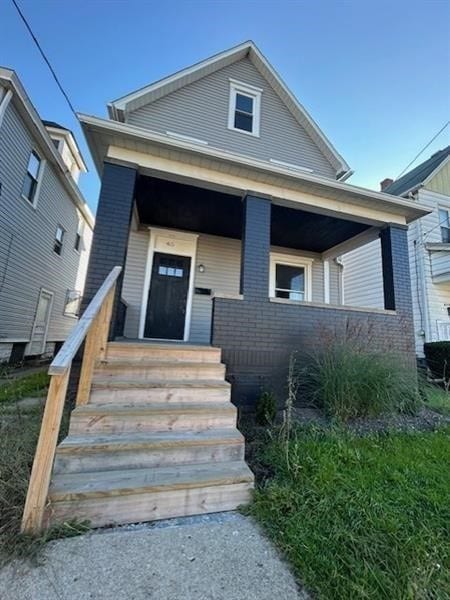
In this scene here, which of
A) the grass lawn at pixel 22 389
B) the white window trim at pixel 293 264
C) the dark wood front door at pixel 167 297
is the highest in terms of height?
the white window trim at pixel 293 264

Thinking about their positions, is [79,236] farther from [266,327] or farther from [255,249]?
[266,327]

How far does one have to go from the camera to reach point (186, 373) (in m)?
3.23

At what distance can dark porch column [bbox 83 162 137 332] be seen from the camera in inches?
150

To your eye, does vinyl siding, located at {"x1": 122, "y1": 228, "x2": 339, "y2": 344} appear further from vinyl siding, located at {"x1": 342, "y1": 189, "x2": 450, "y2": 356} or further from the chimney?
the chimney

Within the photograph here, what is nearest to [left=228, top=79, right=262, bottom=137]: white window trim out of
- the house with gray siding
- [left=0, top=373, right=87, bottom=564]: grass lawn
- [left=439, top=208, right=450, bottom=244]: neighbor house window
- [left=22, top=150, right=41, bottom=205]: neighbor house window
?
the house with gray siding

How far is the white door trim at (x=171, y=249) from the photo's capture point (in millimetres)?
6082

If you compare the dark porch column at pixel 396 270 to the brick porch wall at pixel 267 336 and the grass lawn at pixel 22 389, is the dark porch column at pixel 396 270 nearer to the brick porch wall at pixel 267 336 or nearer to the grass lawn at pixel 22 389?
the brick porch wall at pixel 267 336

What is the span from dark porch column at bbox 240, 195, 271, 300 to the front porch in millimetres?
17

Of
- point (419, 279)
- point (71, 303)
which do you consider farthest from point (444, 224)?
point (71, 303)

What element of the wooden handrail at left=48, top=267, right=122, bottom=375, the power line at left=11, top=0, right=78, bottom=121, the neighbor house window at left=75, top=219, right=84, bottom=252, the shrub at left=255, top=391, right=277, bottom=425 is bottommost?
the shrub at left=255, top=391, right=277, bottom=425

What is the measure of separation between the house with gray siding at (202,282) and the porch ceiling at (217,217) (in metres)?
0.04

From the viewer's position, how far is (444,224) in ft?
31.3

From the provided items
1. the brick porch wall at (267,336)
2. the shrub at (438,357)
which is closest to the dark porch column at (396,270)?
the brick porch wall at (267,336)

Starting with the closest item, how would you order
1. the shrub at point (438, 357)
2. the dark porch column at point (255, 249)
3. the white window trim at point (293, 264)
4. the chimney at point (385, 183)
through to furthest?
the dark porch column at point (255, 249), the shrub at point (438, 357), the white window trim at point (293, 264), the chimney at point (385, 183)
